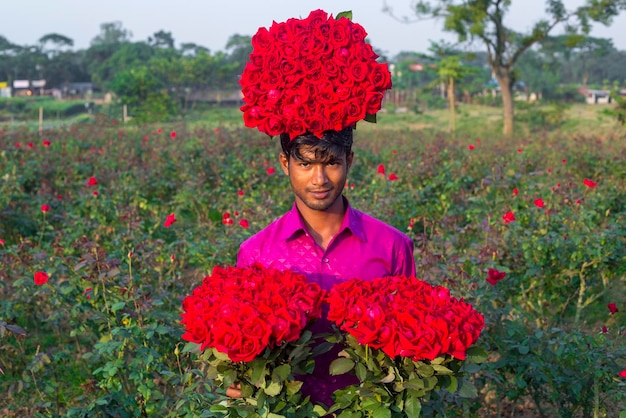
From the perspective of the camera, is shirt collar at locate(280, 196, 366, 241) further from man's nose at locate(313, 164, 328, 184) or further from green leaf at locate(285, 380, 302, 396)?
green leaf at locate(285, 380, 302, 396)

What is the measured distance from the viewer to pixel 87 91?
49.1 m

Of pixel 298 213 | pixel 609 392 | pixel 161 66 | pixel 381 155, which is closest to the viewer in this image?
pixel 298 213

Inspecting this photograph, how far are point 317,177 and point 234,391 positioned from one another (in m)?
0.52

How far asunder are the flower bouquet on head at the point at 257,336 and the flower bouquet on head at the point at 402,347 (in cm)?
8

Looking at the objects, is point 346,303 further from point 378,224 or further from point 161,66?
point 161,66

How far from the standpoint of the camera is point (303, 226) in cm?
178

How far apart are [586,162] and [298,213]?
7450mm

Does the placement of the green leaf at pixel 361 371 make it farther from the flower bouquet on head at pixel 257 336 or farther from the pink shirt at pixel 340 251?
the pink shirt at pixel 340 251

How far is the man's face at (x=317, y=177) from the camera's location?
64.8 inches

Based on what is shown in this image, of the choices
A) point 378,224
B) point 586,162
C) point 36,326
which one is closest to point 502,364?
point 378,224

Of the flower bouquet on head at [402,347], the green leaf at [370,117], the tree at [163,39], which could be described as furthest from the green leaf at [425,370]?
the tree at [163,39]

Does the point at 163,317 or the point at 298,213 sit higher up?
the point at 298,213

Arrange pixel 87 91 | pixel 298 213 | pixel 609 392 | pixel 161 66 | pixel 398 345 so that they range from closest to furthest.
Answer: pixel 398 345
pixel 298 213
pixel 609 392
pixel 161 66
pixel 87 91

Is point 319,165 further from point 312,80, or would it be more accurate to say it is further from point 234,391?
point 234,391
